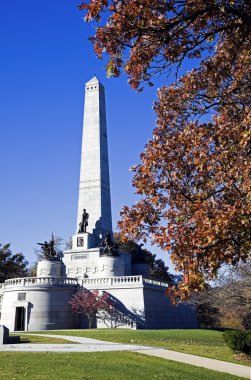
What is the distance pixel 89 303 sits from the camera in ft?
111

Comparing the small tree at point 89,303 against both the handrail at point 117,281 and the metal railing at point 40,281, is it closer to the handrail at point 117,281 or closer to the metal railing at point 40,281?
the handrail at point 117,281

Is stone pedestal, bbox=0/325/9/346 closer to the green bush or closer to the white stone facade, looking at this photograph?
the green bush

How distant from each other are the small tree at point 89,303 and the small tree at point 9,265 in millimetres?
26722

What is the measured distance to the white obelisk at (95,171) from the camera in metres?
47.7

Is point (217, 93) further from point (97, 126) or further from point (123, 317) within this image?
point (97, 126)

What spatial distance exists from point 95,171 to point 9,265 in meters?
21.6

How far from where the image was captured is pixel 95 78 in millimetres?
53719

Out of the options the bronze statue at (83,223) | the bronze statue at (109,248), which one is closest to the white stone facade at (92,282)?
the bronze statue at (109,248)

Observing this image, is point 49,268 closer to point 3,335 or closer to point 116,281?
point 116,281

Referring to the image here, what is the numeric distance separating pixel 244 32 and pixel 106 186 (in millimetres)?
41308

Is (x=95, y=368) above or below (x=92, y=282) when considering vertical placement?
below

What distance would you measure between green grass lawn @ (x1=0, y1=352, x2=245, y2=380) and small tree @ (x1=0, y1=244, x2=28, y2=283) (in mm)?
46310

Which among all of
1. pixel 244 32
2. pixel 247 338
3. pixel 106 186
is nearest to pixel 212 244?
pixel 244 32

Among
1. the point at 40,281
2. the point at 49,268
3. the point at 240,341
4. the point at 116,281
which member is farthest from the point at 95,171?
the point at 240,341
